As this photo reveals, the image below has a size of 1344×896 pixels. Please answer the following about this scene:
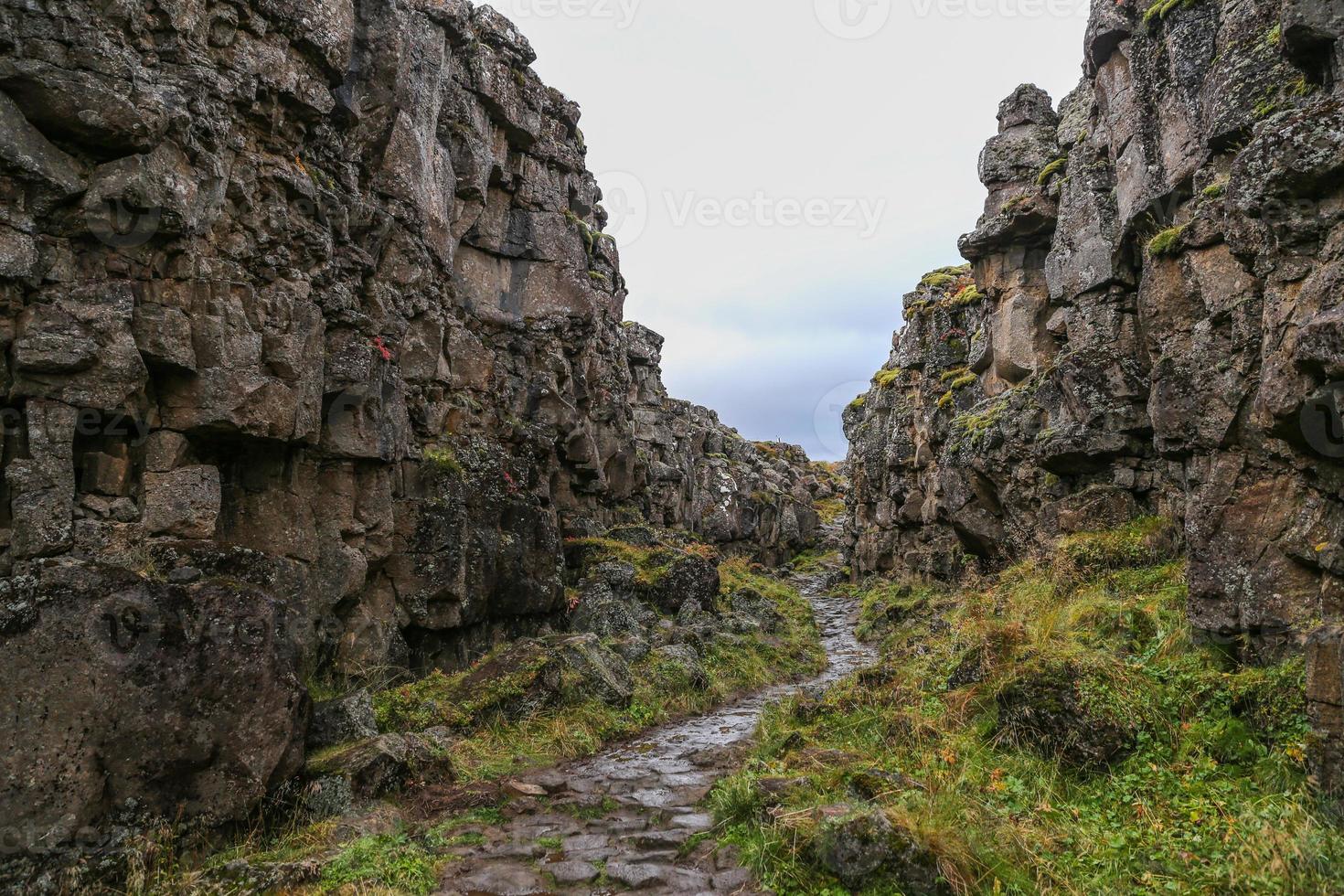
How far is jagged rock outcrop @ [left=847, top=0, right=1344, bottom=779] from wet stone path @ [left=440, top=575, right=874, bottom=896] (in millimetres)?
5930

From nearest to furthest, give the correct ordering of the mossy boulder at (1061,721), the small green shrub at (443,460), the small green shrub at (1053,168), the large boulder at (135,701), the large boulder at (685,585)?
the large boulder at (135,701) < the mossy boulder at (1061,721) < the small green shrub at (443,460) < the large boulder at (685,585) < the small green shrub at (1053,168)

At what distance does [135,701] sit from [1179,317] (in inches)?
617

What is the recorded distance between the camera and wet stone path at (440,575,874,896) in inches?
285

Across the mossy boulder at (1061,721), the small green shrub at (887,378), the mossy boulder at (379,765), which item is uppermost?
the small green shrub at (887,378)

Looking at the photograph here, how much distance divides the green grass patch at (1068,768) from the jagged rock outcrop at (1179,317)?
0.99 metres

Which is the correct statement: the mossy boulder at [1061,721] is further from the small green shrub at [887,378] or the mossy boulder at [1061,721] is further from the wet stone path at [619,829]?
the small green shrub at [887,378]

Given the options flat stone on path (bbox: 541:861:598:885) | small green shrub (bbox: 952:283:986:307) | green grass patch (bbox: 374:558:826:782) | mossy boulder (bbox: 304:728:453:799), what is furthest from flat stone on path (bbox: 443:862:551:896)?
small green shrub (bbox: 952:283:986:307)

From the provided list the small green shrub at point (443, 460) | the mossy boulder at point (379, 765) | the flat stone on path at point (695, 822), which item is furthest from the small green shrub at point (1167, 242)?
the mossy boulder at point (379, 765)

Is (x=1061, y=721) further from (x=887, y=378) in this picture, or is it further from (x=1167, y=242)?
(x=887, y=378)

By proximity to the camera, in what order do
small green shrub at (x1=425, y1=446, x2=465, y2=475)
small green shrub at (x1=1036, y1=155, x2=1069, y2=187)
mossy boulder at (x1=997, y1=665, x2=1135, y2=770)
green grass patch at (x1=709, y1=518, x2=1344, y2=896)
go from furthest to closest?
small green shrub at (x1=1036, y1=155, x2=1069, y2=187) < small green shrub at (x1=425, y1=446, x2=465, y2=475) < mossy boulder at (x1=997, y1=665, x2=1135, y2=770) < green grass patch at (x1=709, y1=518, x2=1344, y2=896)

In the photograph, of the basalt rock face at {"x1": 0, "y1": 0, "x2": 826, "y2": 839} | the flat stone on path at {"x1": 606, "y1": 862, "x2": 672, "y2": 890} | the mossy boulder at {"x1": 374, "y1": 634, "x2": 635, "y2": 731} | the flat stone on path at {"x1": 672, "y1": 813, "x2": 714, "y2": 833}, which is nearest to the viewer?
the flat stone on path at {"x1": 606, "y1": 862, "x2": 672, "y2": 890}

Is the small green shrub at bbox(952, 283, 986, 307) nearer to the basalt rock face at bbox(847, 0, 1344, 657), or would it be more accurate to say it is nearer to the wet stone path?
the basalt rock face at bbox(847, 0, 1344, 657)

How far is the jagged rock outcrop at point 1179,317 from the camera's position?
7.98 metres

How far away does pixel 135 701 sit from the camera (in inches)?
290
